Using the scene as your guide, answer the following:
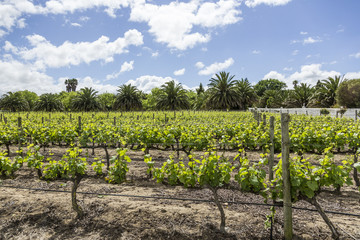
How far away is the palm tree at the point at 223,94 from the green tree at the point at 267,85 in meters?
44.9

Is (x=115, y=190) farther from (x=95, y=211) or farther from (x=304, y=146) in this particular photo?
(x=304, y=146)

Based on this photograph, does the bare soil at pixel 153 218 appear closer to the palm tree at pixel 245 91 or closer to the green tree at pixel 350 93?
the green tree at pixel 350 93

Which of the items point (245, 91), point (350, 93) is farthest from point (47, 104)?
point (350, 93)

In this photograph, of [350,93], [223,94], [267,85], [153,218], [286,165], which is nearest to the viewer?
[286,165]

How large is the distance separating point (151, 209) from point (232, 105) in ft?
137

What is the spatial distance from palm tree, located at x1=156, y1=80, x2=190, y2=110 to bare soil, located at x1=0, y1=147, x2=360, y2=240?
136 feet

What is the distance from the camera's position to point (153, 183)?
18.5 feet

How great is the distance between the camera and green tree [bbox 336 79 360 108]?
107 ft

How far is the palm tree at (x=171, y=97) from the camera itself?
152 feet

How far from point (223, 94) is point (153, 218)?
136 ft

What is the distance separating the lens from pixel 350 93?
33.0 meters

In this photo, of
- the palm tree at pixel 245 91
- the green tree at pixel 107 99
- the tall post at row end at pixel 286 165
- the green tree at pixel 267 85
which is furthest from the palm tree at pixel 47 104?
the green tree at pixel 267 85

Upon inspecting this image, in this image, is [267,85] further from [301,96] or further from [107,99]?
[107,99]

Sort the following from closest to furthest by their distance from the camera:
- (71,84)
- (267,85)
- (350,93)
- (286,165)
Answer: (286,165) < (350,93) < (267,85) < (71,84)
